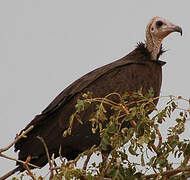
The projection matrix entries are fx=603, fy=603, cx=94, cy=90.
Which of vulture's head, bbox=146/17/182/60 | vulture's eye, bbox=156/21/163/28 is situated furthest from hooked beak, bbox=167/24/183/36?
vulture's eye, bbox=156/21/163/28

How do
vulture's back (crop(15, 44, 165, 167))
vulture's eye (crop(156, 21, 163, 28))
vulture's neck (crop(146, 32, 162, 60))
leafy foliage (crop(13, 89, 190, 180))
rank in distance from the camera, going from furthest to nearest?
1. vulture's eye (crop(156, 21, 163, 28))
2. vulture's neck (crop(146, 32, 162, 60))
3. vulture's back (crop(15, 44, 165, 167))
4. leafy foliage (crop(13, 89, 190, 180))

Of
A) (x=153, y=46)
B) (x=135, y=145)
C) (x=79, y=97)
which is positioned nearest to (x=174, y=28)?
(x=153, y=46)

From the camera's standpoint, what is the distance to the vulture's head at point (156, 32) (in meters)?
6.85

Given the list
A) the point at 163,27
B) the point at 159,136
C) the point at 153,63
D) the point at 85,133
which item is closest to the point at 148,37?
the point at 163,27

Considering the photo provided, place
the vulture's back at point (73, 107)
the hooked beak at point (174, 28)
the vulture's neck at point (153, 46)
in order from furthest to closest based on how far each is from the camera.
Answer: the vulture's neck at point (153, 46) < the hooked beak at point (174, 28) < the vulture's back at point (73, 107)

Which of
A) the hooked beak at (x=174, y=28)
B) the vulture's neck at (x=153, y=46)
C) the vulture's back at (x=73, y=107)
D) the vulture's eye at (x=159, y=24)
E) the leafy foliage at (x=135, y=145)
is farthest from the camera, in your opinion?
the vulture's eye at (x=159, y=24)

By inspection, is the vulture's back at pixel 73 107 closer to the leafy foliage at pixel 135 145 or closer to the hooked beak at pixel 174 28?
the hooked beak at pixel 174 28

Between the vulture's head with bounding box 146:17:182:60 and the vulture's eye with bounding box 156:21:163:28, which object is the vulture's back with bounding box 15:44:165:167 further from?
the vulture's eye with bounding box 156:21:163:28

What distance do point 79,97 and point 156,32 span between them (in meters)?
1.62

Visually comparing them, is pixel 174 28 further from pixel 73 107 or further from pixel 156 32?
pixel 73 107

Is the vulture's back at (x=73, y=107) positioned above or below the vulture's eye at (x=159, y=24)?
below

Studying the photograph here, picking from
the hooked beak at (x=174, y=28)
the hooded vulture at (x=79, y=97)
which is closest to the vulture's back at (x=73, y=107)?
the hooded vulture at (x=79, y=97)

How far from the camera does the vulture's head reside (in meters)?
6.85

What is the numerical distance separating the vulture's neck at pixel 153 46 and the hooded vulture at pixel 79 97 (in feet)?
0.06
